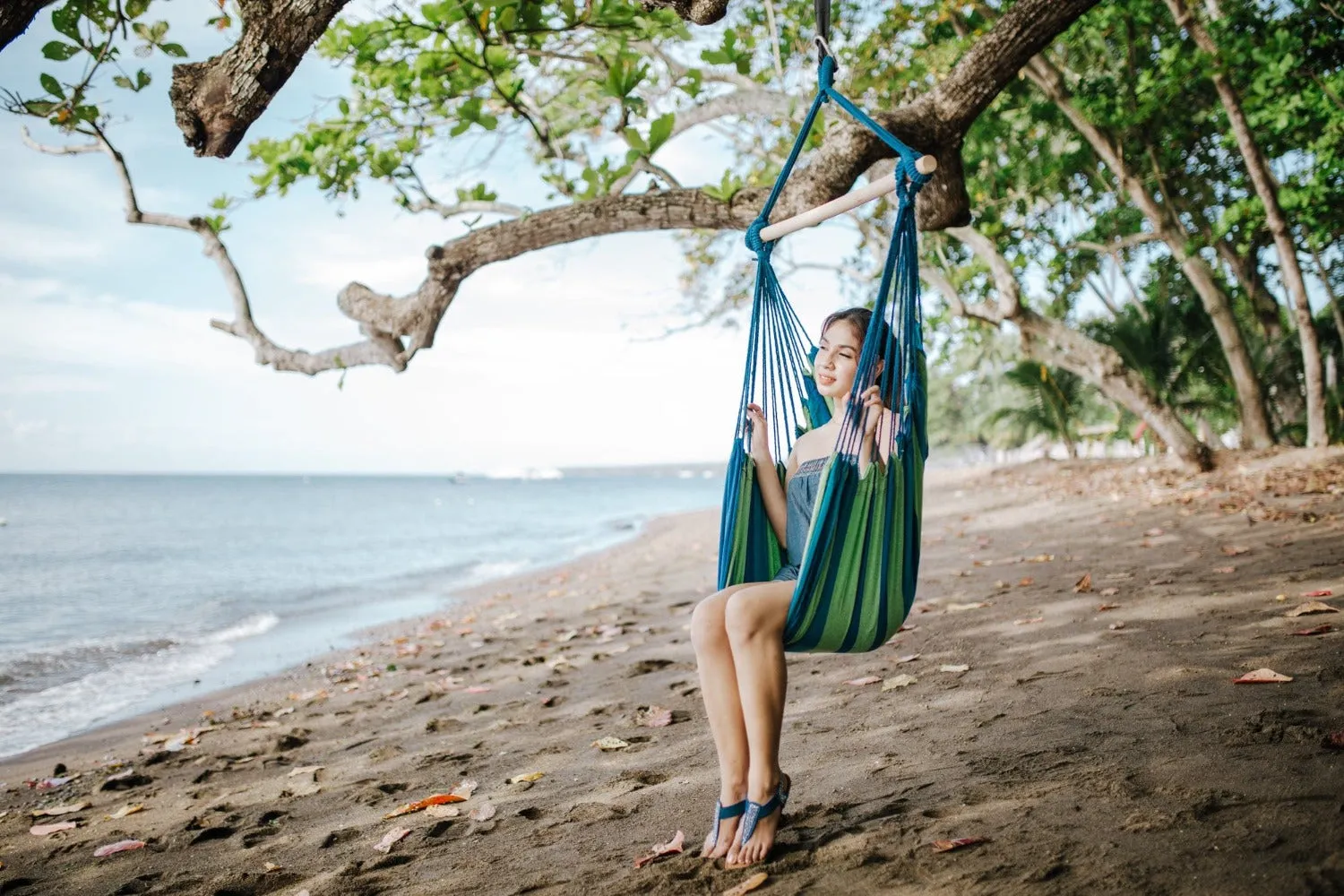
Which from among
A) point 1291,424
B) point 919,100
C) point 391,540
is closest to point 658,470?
point 391,540

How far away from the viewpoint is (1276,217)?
21.0 feet

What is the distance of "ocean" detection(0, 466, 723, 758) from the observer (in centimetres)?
499

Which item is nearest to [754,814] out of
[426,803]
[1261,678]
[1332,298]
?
[426,803]

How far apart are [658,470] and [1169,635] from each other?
88.9 meters

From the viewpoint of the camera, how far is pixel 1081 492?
7.48m

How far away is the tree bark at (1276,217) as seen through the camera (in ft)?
20.1

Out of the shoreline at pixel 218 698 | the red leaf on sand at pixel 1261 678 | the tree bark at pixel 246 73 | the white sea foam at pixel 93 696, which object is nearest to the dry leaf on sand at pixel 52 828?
the shoreline at pixel 218 698

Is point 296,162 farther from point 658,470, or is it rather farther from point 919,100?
point 658,470

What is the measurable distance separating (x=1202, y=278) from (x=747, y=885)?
7.88 meters

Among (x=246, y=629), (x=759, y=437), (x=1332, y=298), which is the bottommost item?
(x=246, y=629)

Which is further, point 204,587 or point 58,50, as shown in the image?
point 204,587

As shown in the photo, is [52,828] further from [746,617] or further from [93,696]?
[93,696]

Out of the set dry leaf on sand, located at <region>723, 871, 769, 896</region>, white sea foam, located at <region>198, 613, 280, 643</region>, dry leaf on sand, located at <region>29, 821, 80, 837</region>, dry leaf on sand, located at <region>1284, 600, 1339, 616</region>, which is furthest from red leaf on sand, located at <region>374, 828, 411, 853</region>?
white sea foam, located at <region>198, 613, 280, 643</region>

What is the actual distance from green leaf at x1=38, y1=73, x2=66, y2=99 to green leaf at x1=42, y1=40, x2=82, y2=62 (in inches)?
4.1
